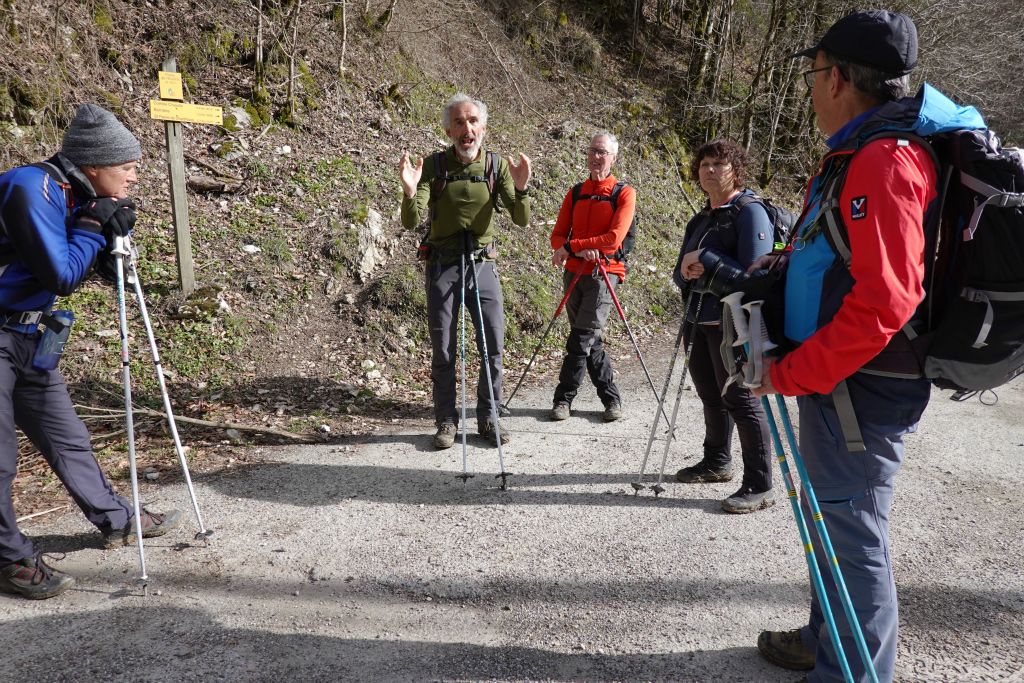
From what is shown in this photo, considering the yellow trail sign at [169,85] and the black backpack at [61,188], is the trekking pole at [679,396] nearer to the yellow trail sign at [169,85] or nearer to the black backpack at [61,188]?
the black backpack at [61,188]

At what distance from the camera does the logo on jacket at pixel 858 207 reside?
2.08 metres

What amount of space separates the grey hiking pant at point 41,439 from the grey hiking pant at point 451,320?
7.67 feet

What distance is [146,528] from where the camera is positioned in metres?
3.83

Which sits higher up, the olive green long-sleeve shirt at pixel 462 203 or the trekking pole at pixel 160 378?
the olive green long-sleeve shirt at pixel 462 203

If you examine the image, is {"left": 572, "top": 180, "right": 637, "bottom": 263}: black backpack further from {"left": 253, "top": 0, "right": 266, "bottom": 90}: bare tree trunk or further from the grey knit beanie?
{"left": 253, "top": 0, "right": 266, "bottom": 90}: bare tree trunk

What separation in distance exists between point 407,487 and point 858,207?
3480 mm

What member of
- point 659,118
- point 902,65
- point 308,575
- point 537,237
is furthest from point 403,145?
point 902,65

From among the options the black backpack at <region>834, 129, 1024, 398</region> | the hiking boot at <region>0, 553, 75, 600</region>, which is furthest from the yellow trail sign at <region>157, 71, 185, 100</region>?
the black backpack at <region>834, 129, 1024, 398</region>

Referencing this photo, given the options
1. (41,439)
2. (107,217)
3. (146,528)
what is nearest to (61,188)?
(107,217)

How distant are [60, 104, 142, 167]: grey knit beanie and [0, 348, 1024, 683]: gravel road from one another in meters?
2.16

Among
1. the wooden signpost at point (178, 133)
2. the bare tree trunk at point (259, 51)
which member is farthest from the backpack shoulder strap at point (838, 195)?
the bare tree trunk at point (259, 51)

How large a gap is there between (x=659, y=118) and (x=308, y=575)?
12452 millimetres

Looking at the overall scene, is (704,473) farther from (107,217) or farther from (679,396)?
(107,217)

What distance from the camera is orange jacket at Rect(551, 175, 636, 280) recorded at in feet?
19.1
